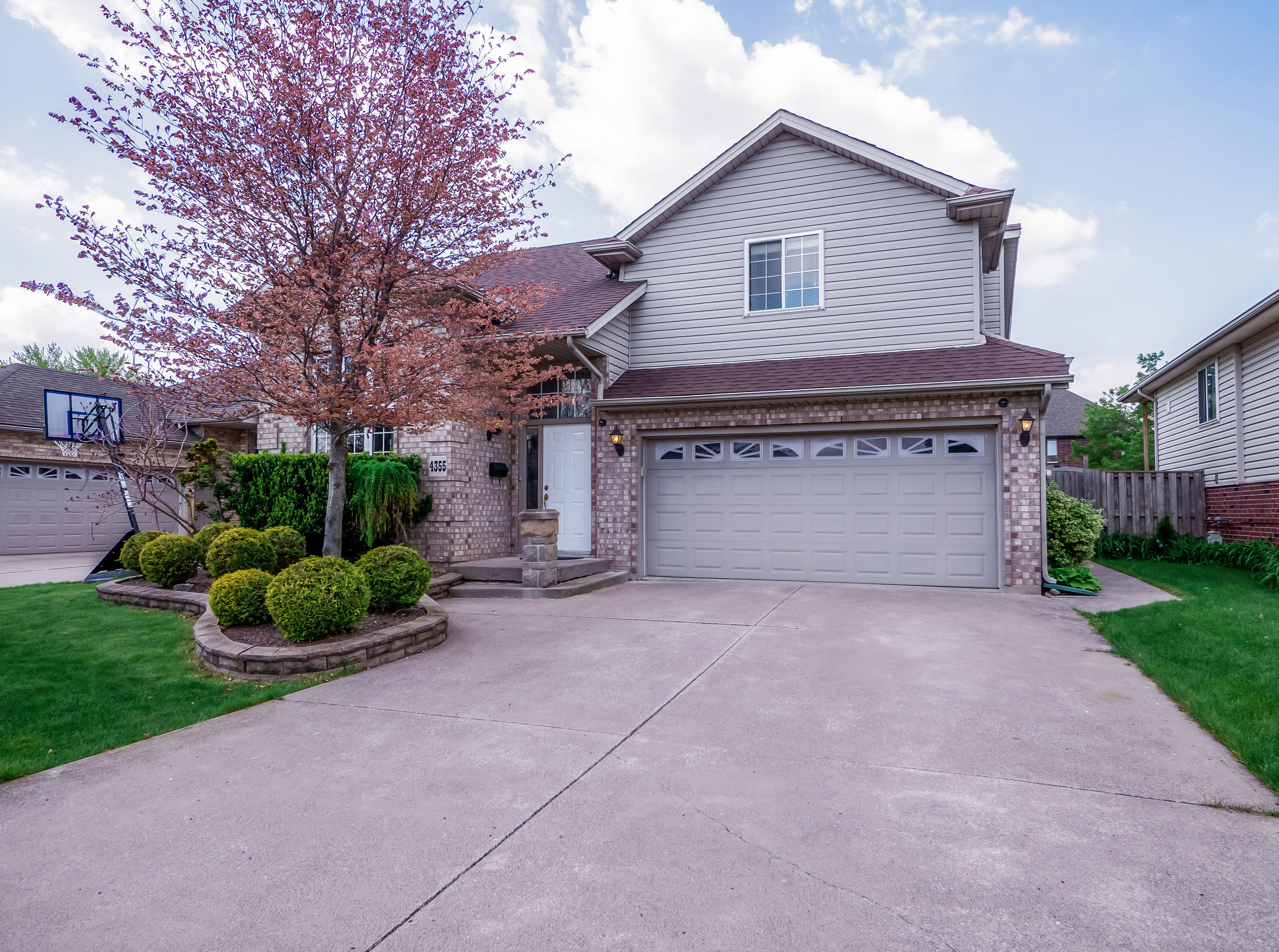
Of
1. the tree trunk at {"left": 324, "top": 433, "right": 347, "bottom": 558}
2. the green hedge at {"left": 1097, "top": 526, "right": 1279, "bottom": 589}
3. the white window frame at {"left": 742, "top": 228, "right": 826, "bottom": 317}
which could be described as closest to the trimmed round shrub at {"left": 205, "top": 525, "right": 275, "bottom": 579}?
the tree trunk at {"left": 324, "top": 433, "right": 347, "bottom": 558}

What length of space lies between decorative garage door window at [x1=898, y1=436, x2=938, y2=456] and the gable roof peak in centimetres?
355

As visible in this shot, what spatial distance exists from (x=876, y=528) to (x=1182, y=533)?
7.78 meters

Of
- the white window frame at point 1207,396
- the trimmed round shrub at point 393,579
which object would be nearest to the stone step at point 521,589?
the trimmed round shrub at point 393,579

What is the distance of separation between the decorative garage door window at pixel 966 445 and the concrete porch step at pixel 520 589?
5.24 meters

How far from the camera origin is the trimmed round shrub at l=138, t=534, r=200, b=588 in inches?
322

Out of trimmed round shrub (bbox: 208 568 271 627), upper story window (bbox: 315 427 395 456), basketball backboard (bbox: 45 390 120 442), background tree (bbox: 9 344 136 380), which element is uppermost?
background tree (bbox: 9 344 136 380)

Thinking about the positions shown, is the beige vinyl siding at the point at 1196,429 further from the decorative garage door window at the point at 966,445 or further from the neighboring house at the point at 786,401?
the decorative garage door window at the point at 966,445

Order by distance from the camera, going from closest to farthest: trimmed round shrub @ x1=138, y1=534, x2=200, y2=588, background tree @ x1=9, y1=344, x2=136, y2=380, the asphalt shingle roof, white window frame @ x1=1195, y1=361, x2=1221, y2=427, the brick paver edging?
the brick paver edging, trimmed round shrub @ x1=138, y1=534, x2=200, y2=588, the asphalt shingle roof, white window frame @ x1=1195, y1=361, x2=1221, y2=427, background tree @ x1=9, y1=344, x2=136, y2=380

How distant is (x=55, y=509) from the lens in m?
15.1

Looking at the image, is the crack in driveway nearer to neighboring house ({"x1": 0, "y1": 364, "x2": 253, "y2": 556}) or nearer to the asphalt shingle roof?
the asphalt shingle roof

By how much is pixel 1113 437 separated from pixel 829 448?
24790 millimetres

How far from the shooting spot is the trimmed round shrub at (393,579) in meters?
6.54

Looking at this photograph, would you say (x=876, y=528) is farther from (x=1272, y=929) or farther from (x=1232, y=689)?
(x=1272, y=929)

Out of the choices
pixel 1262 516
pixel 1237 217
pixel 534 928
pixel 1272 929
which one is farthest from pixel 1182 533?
pixel 534 928
